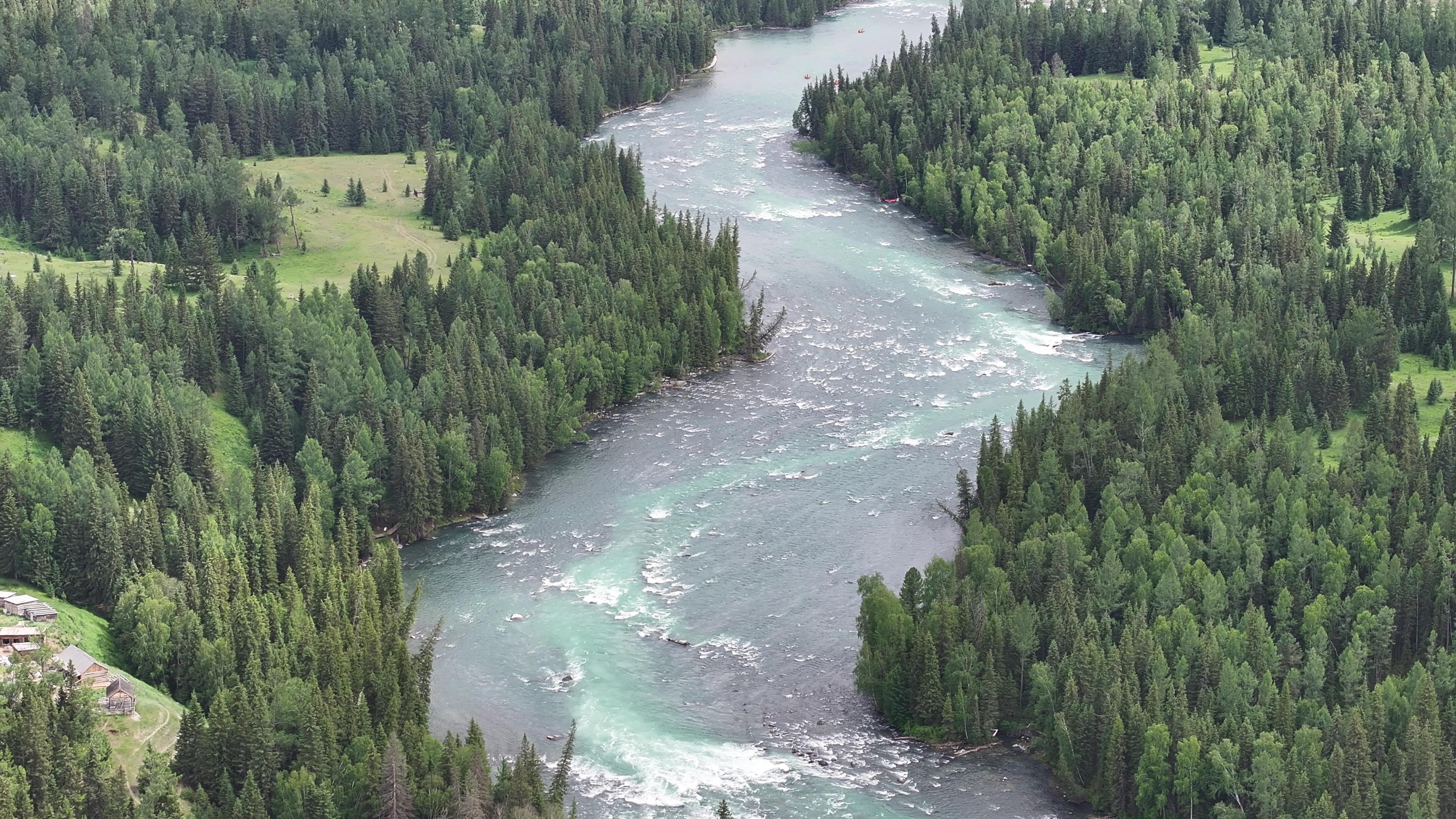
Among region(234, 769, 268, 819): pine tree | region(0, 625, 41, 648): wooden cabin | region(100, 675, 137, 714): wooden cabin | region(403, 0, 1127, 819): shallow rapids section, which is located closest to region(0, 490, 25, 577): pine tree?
region(0, 625, 41, 648): wooden cabin

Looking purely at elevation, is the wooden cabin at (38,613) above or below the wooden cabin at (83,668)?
above

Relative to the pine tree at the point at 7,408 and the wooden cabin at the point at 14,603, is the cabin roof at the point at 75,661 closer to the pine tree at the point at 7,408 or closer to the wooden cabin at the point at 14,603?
the wooden cabin at the point at 14,603

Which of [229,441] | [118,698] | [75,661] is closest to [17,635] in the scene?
[75,661]

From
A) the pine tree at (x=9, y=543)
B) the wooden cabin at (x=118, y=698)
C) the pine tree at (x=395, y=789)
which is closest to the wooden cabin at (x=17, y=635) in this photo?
the wooden cabin at (x=118, y=698)

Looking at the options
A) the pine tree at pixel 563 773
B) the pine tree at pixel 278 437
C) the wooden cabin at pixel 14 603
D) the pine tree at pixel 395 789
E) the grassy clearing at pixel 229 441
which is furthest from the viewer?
the pine tree at pixel 278 437

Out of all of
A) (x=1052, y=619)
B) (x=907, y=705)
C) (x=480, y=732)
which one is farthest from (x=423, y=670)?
(x=1052, y=619)

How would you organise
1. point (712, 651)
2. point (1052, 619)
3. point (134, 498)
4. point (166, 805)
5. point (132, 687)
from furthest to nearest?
1. point (134, 498)
2. point (712, 651)
3. point (1052, 619)
4. point (132, 687)
5. point (166, 805)

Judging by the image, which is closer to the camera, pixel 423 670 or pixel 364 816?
pixel 364 816

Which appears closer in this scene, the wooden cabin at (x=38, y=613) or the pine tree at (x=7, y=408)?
the wooden cabin at (x=38, y=613)

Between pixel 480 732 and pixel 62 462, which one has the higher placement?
pixel 62 462

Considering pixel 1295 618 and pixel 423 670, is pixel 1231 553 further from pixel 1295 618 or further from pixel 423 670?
pixel 423 670
